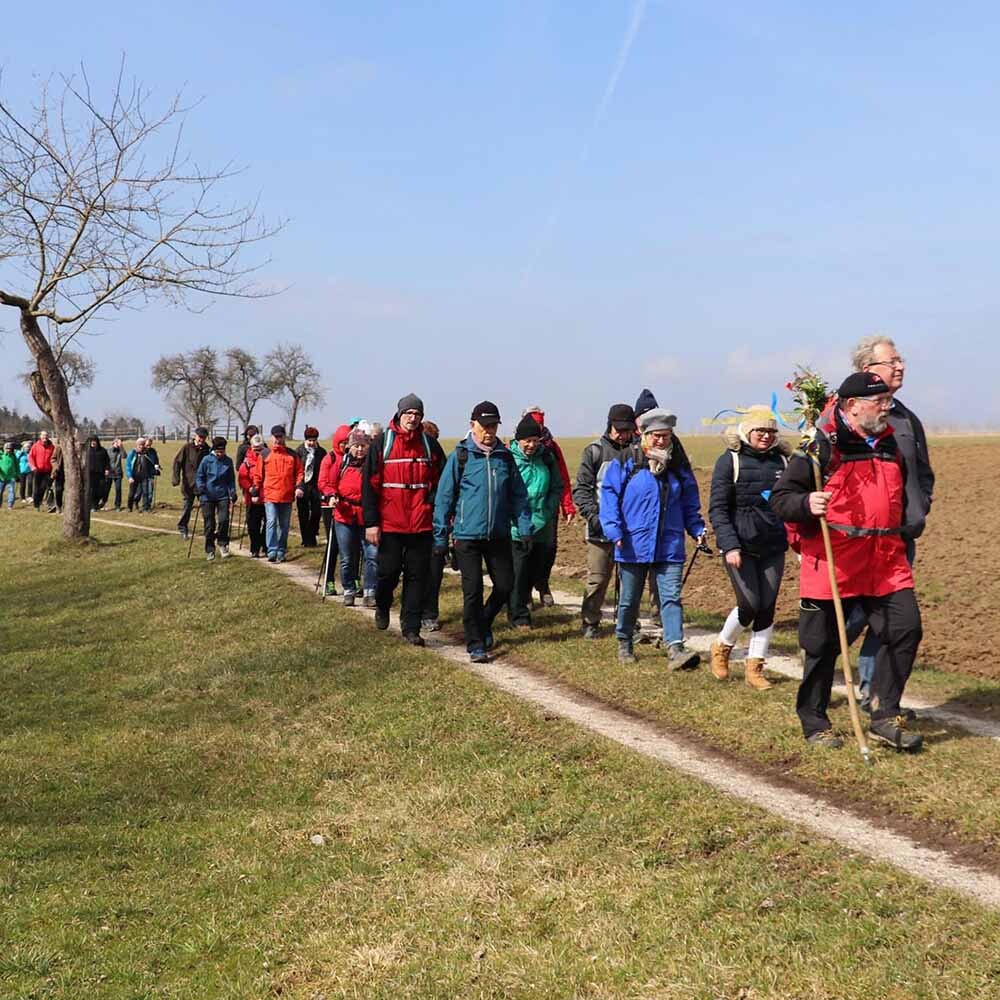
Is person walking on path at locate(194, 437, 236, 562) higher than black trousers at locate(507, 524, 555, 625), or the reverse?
person walking on path at locate(194, 437, 236, 562)

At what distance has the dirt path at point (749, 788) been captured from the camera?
5332mm

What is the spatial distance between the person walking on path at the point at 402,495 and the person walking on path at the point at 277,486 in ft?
21.4

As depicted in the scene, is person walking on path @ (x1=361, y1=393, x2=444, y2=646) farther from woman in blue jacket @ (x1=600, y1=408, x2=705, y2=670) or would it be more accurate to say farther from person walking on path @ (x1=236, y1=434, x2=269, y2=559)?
person walking on path @ (x1=236, y1=434, x2=269, y2=559)

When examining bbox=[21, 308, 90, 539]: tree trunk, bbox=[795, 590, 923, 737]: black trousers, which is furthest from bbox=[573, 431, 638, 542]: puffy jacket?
bbox=[21, 308, 90, 539]: tree trunk

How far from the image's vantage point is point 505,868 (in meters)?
5.90

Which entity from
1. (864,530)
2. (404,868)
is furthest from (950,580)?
(404,868)

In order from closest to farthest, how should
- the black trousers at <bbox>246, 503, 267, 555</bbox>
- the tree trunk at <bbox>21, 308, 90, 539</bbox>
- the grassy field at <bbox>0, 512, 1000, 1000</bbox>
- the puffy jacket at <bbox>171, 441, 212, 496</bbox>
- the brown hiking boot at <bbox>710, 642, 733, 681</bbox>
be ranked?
the grassy field at <bbox>0, 512, 1000, 1000</bbox>
the brown hiking boot at <bbox>710, 642, 733, 681</bbox>
the black trousers at <bbox>246, 503, 267, 555</bbox>
the tree trunk at <bbox>21, 308, 90, 539</bbox>
the puffy jacket at <bbox>171, 441, 212, 496</bbox>

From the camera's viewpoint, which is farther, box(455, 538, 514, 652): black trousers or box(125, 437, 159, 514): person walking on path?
box(125, 437, 159, 514): person walking on path

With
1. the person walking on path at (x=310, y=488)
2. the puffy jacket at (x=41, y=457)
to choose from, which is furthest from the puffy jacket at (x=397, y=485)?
the puffy jacket at (x=41, y=457)

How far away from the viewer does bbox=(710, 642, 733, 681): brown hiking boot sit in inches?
360

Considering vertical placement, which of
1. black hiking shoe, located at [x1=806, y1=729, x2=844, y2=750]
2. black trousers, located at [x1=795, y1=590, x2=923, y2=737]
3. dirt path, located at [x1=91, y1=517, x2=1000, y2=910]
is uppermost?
black trousers, located at [x1=795, y1=590, x2=923, y2=737]

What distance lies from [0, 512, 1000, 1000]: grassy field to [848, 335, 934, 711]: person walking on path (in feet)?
6.68

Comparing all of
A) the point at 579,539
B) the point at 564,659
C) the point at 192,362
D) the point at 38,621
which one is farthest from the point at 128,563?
the point at 192,362

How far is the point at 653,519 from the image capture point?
981 cm
